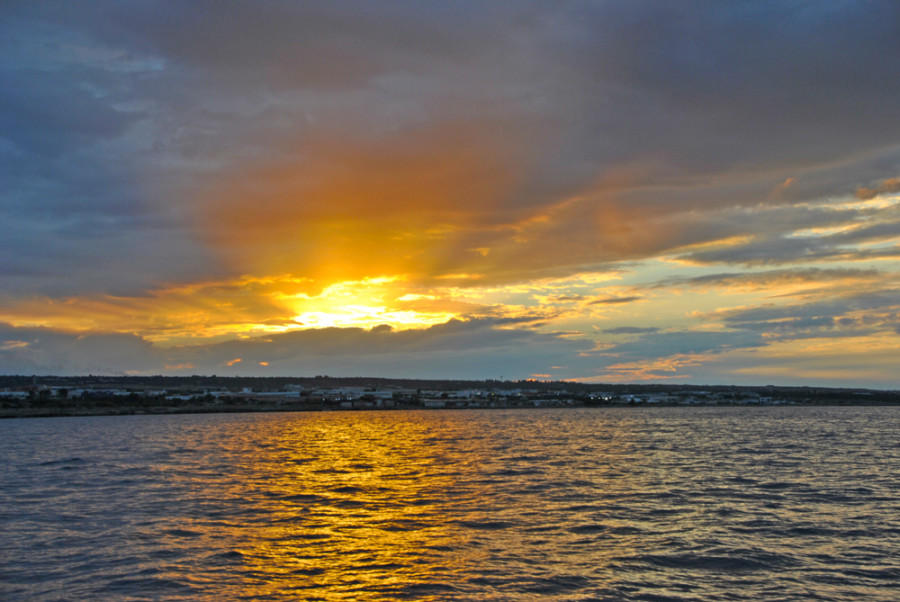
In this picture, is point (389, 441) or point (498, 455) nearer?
point (498, 455)

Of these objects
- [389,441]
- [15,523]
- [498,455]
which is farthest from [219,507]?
[389,441]

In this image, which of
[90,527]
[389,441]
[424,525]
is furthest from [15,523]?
[389,441]

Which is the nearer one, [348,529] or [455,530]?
[455,530]

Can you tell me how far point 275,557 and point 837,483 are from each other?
1823 inches

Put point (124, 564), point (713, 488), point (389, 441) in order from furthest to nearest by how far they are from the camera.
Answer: point (389, 441)
point (713, 488)
point (124, 564)

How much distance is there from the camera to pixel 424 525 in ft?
118

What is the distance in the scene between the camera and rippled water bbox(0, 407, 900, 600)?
25031 mm

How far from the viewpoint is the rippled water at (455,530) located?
2503cm

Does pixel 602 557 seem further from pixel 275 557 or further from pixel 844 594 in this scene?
pixel 275 557

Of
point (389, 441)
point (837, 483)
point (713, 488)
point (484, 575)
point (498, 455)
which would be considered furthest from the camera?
point (389, 441)

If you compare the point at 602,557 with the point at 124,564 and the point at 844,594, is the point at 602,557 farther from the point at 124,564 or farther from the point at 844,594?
the point at 124,564

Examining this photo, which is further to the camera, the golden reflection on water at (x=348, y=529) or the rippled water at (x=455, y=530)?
the golden reflection on water at (x=348, y=529)

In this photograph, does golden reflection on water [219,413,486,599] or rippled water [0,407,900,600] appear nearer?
rippled water [0,407,900,600]

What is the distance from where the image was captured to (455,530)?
1361 inches
